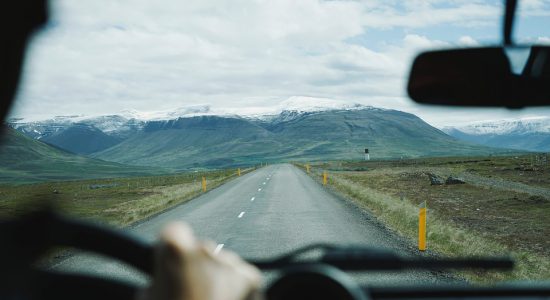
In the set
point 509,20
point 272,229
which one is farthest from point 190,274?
point 272,229

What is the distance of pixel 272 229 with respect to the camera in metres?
14.9

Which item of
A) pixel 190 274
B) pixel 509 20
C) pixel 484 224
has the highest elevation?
pixel 509 20

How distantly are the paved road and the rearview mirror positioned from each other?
4.53 meters

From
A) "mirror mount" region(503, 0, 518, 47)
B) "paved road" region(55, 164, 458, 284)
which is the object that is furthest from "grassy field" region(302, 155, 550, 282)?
"mirror mount" region(503, 0, 518, 47)

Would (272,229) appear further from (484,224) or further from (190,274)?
(190,274)

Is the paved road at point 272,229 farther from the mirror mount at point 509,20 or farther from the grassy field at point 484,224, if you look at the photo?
the mirror mount at point 509,20

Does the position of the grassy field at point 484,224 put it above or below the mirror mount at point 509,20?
below

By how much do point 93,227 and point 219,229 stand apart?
1343 cm

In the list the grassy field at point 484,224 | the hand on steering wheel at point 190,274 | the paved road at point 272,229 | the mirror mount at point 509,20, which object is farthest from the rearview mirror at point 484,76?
the grassy field at point 484,224

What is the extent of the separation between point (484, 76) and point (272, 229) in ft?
40.5

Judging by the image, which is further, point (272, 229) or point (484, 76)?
point (272, 229)

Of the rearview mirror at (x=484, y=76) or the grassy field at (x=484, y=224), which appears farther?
the grassy field at (x=484, y=224)

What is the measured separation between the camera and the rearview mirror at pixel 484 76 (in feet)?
8.80

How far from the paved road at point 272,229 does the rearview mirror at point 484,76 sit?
178 inches
